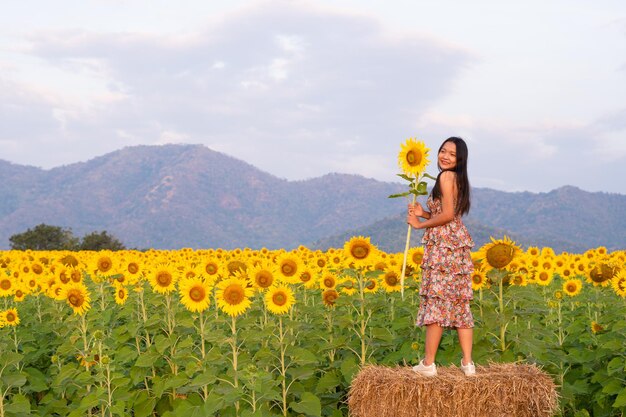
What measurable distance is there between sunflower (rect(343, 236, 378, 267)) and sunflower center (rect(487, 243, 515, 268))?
147 cm

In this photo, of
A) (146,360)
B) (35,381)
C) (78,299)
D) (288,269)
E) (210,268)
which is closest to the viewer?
(146,360)

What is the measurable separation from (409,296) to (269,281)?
146 inches

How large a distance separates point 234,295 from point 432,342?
7.43ft

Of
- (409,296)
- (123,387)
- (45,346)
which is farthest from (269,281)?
(45,346)

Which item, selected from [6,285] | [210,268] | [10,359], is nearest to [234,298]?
[210,268]

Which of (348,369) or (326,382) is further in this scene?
(326,382)

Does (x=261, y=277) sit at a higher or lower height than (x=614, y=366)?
higher

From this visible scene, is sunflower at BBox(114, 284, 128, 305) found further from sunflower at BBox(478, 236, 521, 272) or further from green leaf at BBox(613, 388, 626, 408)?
green leaf at BBox(613, 388, 626, 408)

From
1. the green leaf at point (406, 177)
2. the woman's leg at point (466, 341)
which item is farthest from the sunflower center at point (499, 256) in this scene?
the green leaf at point (406, 177)

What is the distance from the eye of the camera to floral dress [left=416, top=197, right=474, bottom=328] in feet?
25.8

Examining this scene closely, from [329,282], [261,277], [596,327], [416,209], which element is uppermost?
[416,209]

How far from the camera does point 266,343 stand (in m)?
8.93

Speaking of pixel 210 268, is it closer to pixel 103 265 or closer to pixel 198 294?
pixel 198 294

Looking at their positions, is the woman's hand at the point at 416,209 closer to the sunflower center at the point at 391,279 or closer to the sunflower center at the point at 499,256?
the sunflower center at the point at 499,256
